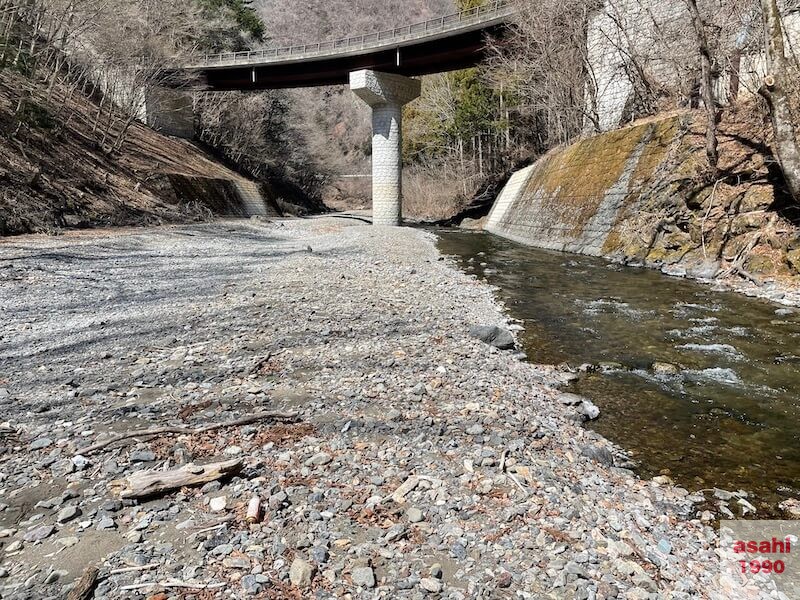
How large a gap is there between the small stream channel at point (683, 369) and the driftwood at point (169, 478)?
298cm

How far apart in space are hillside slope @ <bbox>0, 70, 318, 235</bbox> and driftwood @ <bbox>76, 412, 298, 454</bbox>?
1335 centimetres

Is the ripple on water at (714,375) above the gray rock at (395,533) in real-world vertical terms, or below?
below

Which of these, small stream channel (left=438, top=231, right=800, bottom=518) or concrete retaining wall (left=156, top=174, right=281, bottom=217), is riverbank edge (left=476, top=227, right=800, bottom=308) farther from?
concrete retaining wall (left=156, top=174, right=281, bottom=217)

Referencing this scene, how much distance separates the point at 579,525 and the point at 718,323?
6398 millimetres

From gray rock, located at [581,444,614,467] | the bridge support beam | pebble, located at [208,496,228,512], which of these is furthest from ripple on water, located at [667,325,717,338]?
the bridge support beam

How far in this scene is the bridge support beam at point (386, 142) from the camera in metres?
31.4

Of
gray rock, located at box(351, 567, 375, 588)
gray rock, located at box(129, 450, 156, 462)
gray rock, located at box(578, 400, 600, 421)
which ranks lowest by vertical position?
gray rock, located at box(578, 400, 600, 421)

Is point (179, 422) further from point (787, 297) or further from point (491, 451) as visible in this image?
point (787, 297)

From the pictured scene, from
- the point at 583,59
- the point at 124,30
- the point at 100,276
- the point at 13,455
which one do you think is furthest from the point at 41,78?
the point at 13,455

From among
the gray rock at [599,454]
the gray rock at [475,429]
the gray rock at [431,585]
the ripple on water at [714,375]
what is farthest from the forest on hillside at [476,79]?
the gray rock at [431,585]

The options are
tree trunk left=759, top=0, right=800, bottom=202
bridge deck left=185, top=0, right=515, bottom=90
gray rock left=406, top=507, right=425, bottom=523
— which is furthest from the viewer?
bridge deck left=185, top=0, right=515, bottom=90

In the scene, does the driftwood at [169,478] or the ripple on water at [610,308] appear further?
the ripple on water at [610,308]

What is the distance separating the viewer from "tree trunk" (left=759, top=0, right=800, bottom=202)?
9703mm

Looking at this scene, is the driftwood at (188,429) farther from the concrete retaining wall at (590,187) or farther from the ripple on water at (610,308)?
the concrete retaining wall at (590,187)
